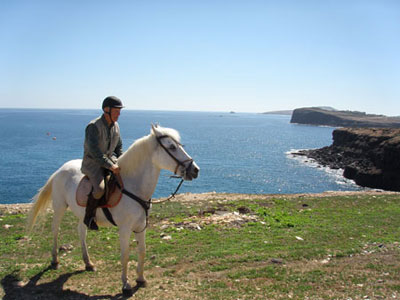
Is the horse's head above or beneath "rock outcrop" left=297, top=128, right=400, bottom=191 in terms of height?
above

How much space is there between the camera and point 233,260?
23.9 ft

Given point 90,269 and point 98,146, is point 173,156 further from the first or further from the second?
point 90,269

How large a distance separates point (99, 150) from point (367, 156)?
57542 millimetres

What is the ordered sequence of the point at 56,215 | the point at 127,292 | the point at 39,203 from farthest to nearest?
the point at 39,203
the point at 56,215
the point at 127,292

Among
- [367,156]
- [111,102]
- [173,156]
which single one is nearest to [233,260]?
[173,156]

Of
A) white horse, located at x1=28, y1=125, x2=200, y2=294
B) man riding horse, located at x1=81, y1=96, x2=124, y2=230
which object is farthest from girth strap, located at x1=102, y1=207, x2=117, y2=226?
man riding horse, located at x1=81, y1=96, x2=124, y2=230

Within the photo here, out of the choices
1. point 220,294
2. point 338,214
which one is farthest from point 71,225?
point 338,214

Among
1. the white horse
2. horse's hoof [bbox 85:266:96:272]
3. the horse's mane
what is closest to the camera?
the white horse

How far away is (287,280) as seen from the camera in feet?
20.3

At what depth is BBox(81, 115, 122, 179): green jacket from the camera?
5.29 meters

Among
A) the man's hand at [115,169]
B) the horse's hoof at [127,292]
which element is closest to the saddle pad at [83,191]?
the man's hand at [115,169]

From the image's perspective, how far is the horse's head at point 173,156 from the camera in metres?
4.96

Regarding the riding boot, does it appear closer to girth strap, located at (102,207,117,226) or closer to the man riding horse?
the man riding horse

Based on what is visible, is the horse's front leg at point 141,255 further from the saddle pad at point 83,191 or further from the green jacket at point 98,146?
the green jacket at point 98,146
